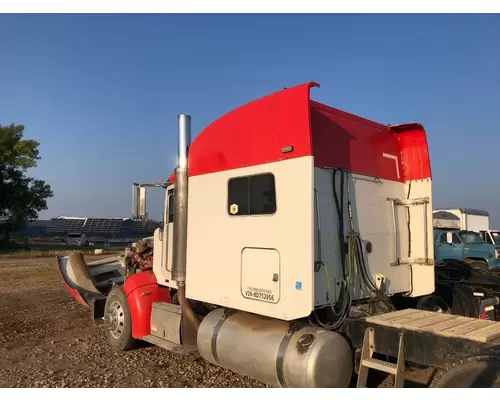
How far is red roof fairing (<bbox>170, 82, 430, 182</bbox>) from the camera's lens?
430cm

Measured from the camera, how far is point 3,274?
56.7 feet

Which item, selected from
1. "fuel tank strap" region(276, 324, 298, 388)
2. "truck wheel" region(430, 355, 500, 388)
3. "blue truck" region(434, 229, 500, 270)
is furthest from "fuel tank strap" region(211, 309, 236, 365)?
"blue truck" region(434, 229, 500, 270)

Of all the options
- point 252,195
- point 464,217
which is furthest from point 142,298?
point 464,217

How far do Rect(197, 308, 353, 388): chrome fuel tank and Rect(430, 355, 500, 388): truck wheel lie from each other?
981 mm

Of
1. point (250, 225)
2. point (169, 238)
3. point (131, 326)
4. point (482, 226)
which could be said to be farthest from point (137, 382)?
point (482, 226)

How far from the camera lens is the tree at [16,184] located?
3378 centimetres

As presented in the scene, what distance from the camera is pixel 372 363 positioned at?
3.82m

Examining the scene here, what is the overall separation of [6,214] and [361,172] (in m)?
36.3

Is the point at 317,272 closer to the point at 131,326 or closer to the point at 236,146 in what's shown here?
the point at 236,146

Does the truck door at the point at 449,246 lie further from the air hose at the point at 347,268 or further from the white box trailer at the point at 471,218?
the air hose at the point at 347,268

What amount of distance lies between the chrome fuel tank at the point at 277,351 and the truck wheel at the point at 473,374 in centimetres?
98

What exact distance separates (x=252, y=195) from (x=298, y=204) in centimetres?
74

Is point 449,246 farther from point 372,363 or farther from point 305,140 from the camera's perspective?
point 305,140

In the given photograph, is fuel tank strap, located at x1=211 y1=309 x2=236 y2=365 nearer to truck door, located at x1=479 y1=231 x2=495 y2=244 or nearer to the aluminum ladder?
the aluminum ladder
